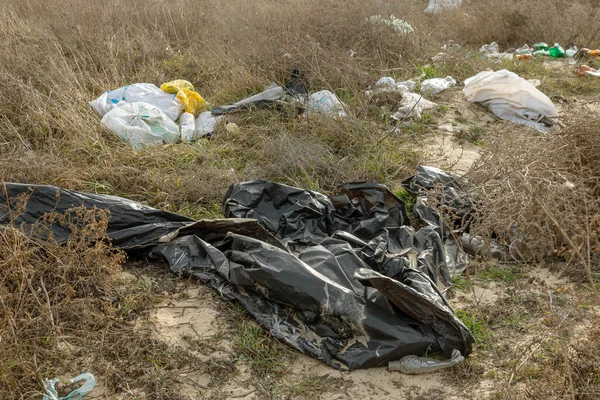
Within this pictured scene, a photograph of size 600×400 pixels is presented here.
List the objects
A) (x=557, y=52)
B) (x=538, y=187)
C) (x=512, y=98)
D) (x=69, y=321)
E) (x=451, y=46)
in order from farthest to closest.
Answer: (x=557, y=52) → (x=451, y=46) → (x=512, y=98) → (x=538, y=187) → (x=69, y=321)

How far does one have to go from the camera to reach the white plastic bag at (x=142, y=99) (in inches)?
211

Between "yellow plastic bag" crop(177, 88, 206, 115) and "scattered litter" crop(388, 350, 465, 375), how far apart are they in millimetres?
3622

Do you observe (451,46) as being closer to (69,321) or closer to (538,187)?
(538,187)

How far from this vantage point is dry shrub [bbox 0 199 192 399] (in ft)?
8.31

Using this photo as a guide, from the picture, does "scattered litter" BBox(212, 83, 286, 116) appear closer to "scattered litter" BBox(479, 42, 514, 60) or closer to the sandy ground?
the sandy ground

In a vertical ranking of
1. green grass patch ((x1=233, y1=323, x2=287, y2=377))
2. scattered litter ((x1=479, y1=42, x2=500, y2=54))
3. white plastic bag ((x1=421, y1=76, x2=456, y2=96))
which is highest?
green grass patch ((x1=233, y1=323, x2=287, y2=377))

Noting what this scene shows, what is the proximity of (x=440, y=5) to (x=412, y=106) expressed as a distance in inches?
228

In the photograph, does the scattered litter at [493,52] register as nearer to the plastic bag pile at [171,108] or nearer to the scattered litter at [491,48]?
the scattered litter at [491,48]

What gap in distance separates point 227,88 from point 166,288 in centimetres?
330

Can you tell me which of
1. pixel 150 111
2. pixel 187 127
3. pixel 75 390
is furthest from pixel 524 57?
pixel 75 390

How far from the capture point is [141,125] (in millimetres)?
5016

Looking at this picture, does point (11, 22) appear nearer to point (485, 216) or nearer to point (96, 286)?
point (96, 286)

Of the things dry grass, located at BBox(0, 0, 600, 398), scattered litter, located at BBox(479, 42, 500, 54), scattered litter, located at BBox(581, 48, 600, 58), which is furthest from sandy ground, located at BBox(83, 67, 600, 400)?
scattered litter, located at BBox(479, 42, 500, 54)

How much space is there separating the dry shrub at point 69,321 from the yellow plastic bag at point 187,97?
8.48 feet
